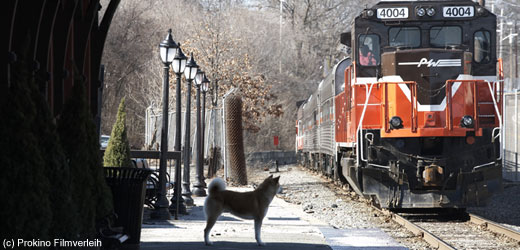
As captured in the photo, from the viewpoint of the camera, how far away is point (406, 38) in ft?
48.1

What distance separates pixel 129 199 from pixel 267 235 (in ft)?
12.4

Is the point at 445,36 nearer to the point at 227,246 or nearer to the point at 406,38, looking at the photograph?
the point at 406,38

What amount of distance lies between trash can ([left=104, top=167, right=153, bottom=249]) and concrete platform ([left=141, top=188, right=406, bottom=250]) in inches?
48.9

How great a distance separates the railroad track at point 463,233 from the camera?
1117 centimetres

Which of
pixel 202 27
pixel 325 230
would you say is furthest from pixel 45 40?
pixel 202 27

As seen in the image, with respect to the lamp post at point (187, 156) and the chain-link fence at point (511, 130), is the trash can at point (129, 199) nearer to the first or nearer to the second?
the lamp post at point (187, 156)

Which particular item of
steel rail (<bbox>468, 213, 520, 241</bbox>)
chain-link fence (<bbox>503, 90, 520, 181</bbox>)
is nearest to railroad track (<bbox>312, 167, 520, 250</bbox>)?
steel rail (<bbox>468, 213, 520, 241</bbox>)

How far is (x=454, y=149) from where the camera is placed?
14.2m

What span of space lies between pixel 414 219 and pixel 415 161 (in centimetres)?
150

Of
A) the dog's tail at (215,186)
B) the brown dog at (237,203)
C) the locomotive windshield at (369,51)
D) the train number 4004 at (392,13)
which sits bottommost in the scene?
the brown dog at (237,203)

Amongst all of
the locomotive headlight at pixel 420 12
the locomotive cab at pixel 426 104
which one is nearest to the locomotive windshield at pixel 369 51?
the locomotive cab at pixel 426 104

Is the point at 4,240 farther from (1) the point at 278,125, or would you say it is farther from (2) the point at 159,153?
(1) the point at 278,125

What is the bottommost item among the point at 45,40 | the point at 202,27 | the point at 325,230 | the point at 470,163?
the point at 325,230

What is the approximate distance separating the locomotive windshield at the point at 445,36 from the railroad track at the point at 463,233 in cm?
343
